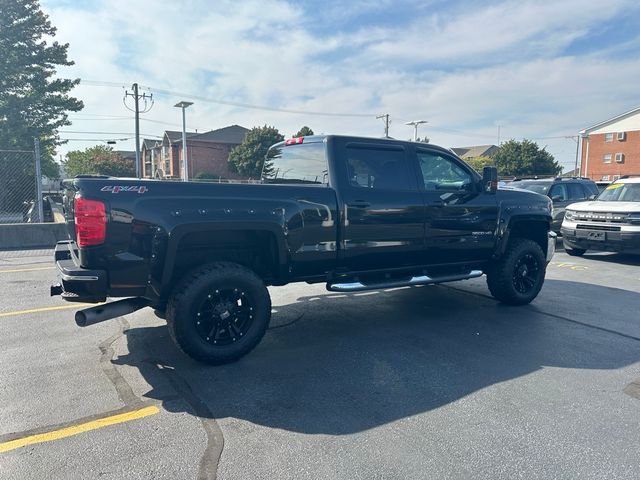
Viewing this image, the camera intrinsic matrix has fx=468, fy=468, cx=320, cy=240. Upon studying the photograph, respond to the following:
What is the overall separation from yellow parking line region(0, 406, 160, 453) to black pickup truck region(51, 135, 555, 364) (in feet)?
2.52

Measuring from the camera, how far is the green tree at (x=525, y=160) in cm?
4925

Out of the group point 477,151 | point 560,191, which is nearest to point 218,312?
point 560,191

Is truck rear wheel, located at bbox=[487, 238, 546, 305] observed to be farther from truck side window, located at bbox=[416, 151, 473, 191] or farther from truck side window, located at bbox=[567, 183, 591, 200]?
truck side window, located at bbox=[567, 183, 591, 200]

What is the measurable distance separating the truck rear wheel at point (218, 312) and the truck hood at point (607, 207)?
8957mm

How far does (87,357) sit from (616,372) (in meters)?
4.74

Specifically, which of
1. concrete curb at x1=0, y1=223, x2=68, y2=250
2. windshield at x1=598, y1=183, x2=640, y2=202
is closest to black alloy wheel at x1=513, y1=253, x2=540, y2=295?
windshield at x1=598, y1=183, x2=640, y2=202

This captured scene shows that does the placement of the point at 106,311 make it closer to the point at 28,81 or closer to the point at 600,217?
the point at 600,217

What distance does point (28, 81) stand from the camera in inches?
1100

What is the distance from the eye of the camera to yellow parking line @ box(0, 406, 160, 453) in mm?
2848

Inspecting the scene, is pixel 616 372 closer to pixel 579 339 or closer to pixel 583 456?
pixel 579 339

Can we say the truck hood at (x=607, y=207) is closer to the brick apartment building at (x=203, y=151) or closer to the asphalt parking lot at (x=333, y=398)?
the asphalt parking lot at (x=333, y=398)

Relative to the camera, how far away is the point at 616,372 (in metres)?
4.13

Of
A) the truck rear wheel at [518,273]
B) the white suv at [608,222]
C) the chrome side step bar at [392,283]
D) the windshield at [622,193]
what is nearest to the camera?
the chrome side step bar at [392,283]

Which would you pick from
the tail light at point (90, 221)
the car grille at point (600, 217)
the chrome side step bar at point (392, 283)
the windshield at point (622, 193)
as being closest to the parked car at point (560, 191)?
the windshield at point (622, 193)
